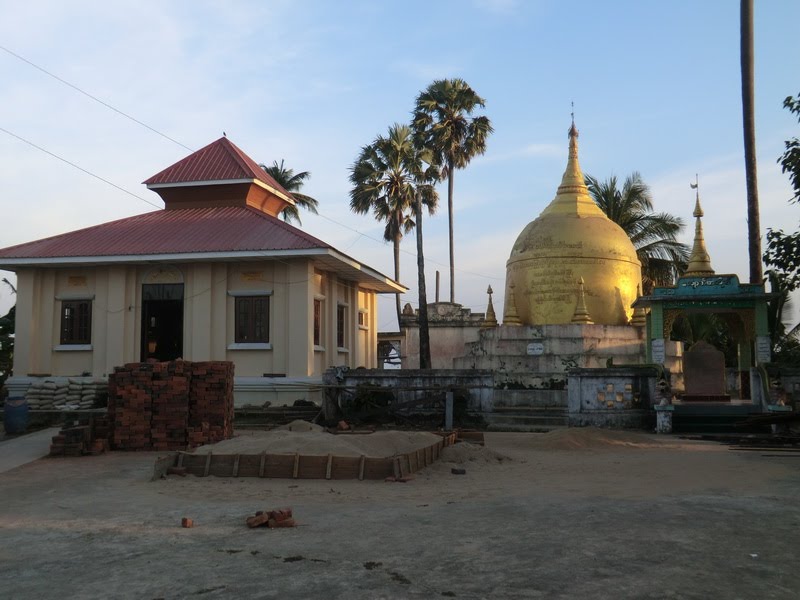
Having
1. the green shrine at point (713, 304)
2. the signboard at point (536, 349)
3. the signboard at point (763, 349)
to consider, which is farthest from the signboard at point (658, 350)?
the signboard at point (536, 349)

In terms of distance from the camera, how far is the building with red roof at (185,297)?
19.2 m

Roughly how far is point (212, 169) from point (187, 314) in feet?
17.0

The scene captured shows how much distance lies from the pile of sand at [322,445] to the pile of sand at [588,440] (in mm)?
2762

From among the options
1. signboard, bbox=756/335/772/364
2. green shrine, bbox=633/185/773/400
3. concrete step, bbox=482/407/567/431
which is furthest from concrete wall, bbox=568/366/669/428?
signboard, bbox=756/335/772/364

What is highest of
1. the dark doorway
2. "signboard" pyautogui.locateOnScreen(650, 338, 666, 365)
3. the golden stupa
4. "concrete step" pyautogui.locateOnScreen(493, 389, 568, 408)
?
the golden stupa

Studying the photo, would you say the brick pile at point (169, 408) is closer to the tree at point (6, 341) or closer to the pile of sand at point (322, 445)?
the pile of sand at point (322, 445)

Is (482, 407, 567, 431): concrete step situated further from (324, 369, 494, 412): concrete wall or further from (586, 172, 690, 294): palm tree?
(586, 172, 690, 294): palm tree

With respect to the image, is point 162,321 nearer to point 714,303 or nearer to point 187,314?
point 187,314

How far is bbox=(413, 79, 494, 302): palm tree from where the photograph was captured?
3148 centimetres

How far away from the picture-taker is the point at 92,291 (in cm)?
2045

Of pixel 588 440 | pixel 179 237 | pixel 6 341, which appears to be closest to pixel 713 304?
pixel 588 440

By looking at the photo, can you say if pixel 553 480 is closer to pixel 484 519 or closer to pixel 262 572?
pixel 484 519

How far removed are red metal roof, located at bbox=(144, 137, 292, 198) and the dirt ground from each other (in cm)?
1253

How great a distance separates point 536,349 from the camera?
77.0 ft
